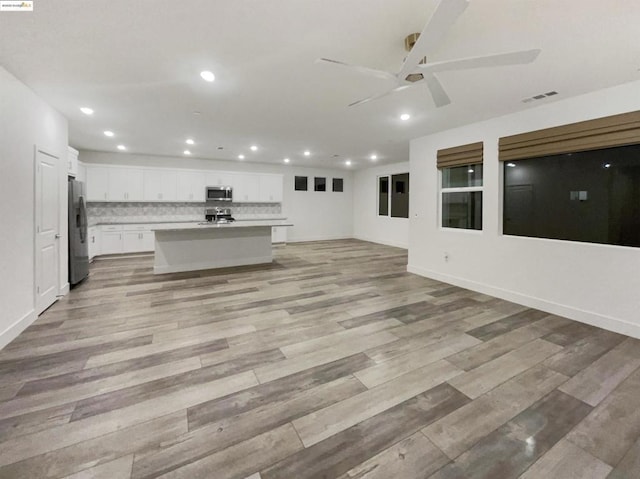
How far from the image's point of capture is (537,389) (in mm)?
2072

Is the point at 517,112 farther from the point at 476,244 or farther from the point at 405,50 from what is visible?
the point at 405,50

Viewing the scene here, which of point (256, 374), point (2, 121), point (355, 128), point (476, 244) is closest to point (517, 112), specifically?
point (476, 244)

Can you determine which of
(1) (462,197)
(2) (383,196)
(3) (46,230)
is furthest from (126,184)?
(1) (462,197)

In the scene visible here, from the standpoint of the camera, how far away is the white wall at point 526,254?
10.00 feet

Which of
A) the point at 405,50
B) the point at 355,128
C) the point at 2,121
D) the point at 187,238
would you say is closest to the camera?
the point at 405,50

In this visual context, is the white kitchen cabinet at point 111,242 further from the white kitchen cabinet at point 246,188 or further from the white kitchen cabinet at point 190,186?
the white kitchen cabinet at point 246,188

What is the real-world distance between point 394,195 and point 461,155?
438cm

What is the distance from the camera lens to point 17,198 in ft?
9.52

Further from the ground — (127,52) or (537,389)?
(127,52)

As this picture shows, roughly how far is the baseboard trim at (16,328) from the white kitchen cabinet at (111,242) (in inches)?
164

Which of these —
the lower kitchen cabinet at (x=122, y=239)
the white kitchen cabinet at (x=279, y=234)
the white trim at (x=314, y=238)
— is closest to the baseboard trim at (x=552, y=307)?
the white kitchen cabinet at (x=279, y=234)

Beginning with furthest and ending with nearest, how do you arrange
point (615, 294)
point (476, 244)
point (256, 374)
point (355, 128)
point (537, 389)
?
point (355, 128) → point (476, 244) → point (615, 294) → point (256, 374) → point (537, 389)

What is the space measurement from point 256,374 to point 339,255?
17.2ft

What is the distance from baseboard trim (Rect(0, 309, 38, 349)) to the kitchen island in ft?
7.44
